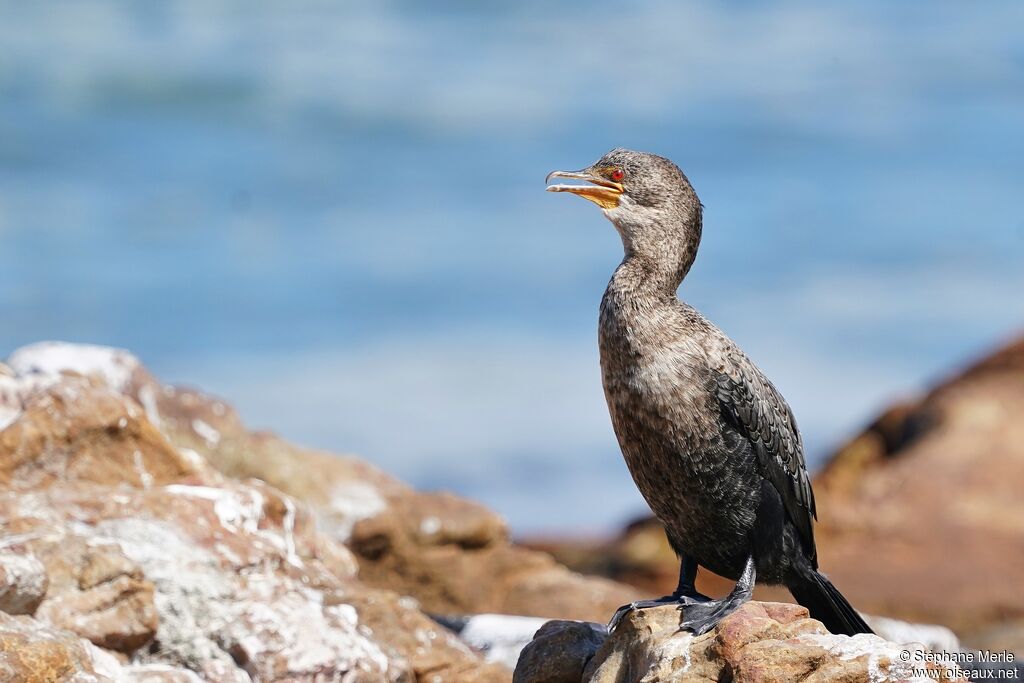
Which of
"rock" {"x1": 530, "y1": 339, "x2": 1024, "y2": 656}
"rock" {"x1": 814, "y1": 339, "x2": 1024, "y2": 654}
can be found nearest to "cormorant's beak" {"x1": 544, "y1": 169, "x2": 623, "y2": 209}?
"rock" {"x1": 530, "y1": 339, "x2": 1024, "y2": 656}

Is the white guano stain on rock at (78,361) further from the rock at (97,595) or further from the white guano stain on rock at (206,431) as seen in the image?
the rock at (97,595)

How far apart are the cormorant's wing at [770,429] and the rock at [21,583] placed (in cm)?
333

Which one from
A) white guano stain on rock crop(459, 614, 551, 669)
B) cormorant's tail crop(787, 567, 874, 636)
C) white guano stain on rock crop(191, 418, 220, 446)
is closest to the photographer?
cormorant's tail crop(787, 567, 874, 636)

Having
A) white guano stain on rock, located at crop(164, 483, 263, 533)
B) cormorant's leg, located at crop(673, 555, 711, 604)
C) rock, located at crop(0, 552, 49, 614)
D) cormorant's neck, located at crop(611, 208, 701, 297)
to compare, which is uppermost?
cormorant's neck, located at crop(611, 208, 701, 297)

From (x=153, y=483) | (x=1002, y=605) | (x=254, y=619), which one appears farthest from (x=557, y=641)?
(x=1002, y=605)

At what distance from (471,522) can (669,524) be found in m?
3.99

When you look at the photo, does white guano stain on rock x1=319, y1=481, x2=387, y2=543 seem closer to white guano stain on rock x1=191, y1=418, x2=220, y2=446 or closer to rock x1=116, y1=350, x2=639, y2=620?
rock x1=116, y1=350, x2=639, y2=620

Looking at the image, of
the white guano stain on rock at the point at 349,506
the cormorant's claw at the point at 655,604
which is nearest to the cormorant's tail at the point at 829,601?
the cormorant's claw at the point at 655,604

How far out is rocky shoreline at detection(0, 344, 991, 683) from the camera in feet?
20.6

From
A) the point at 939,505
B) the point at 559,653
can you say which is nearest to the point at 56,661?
the point at 559,653

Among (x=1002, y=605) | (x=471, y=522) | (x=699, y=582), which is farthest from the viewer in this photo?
(x=699, y=582)

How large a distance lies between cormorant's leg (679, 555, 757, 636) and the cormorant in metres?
0.01

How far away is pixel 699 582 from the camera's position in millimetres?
17078

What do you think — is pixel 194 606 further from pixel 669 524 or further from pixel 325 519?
pixel 325 519
